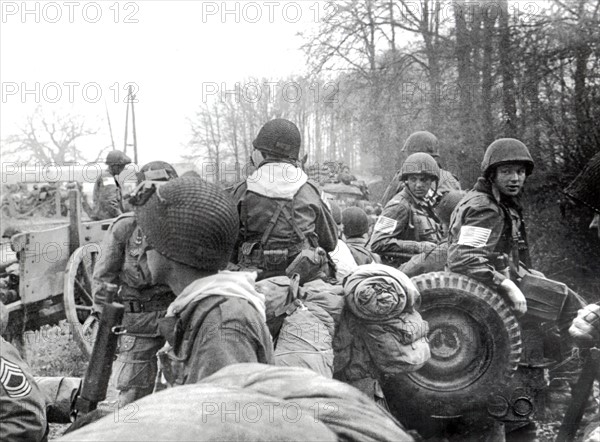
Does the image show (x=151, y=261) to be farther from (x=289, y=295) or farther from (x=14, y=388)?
(x=289, y=295)

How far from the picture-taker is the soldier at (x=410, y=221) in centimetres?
581

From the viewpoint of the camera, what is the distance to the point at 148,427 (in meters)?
0.88

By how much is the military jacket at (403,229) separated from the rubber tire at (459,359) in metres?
0.91

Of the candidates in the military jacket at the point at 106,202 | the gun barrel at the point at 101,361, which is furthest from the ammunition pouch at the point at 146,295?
the military jacket at the point at 106,202

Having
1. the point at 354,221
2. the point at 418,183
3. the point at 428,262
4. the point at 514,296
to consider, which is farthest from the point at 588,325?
the point at 354,221

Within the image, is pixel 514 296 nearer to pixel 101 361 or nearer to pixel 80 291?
pixel 101 361

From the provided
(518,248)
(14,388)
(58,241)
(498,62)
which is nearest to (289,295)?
(14,388)

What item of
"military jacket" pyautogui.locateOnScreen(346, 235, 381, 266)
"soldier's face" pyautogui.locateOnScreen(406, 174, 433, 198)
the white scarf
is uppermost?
"soldier's face" pyautogui.locateOnScreen(406, 174, 433, 198)

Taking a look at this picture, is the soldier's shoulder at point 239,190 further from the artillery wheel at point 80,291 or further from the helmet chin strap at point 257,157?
the artillery wheel at point 80,291

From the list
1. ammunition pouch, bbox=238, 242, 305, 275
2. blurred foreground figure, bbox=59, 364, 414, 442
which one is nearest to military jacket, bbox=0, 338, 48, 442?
blurred foreground figure, bbox=59, 364, 414, 442

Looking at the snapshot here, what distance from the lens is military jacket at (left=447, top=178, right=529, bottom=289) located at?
482cm

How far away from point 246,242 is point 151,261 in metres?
1.66

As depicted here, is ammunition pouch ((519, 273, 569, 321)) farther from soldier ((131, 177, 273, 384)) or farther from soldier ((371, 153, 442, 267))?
soldier ((131, 177, 273, 384))

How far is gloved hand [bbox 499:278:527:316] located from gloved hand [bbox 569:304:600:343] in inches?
33.6
